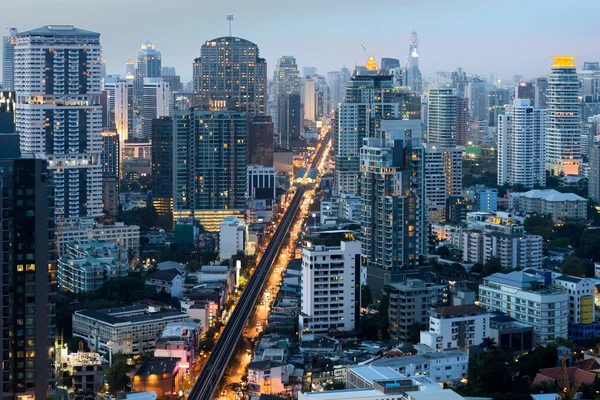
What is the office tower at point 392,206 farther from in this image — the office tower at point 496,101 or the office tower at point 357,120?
Result: the office tower at point 496,101

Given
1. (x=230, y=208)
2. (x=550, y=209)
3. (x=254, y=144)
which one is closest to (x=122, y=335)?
(x=230, y=208)

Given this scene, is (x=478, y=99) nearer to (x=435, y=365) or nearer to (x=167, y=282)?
(x=167, y=282)

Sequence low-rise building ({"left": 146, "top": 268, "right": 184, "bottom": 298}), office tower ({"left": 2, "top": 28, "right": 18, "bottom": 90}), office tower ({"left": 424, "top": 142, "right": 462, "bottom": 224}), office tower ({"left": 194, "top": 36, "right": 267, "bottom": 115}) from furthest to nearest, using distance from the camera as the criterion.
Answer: office tower ({"left": 2, "top": 28, "right": 18, "bottom": 90}) < office tower ({"left": 194, "top": 36, "right": 267, "bottom": 115}) < office tower ({"left": 424, "top": 142, "right": 462, "bottom": 224}) < low-rise building ({"left": 146, "top": 268, "right": 184, "bottom": 298})

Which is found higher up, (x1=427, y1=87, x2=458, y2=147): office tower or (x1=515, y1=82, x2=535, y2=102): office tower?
(x1=515, y1=82, x2=535, y2=102): office tower

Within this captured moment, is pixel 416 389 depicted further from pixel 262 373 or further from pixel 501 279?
pixel 501 279

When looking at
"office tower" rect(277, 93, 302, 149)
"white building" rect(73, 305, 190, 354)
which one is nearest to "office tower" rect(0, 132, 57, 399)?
"white building" rect(73, 305, 190, 354)

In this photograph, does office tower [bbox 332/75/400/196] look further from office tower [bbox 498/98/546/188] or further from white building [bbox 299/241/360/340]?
white building [bbox 299/241/360/340]

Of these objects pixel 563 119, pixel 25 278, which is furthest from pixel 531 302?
pixel 563 119
